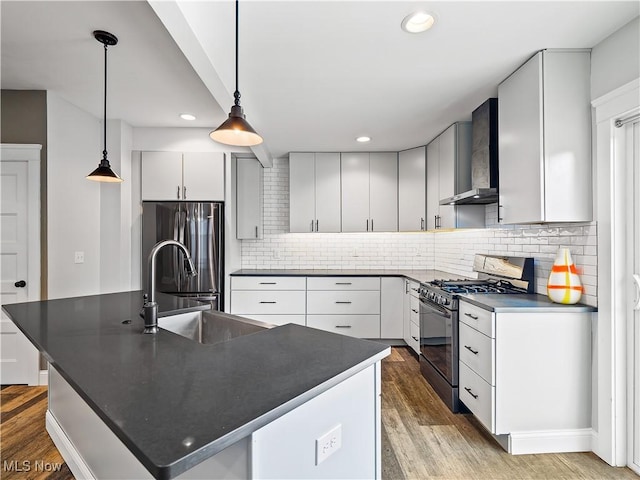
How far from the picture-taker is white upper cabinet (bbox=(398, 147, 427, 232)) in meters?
4.12

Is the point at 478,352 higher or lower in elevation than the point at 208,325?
lower

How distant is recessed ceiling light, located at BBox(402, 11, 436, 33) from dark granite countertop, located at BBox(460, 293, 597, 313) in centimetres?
168

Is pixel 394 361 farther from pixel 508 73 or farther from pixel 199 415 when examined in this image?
pixel 199 415

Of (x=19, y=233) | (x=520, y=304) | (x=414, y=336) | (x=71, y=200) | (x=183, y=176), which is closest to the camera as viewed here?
(x=520, y=304)

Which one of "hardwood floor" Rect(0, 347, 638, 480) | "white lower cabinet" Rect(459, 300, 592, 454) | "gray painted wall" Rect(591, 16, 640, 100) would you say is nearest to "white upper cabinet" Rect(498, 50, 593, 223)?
"gray painted wall" Rect(591, 16, 640, 100)

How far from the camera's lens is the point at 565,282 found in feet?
7.08

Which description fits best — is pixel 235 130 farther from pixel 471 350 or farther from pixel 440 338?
pixel 440 338

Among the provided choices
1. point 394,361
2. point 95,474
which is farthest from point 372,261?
point 95,474

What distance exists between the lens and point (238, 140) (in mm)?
1651

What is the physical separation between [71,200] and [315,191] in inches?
104

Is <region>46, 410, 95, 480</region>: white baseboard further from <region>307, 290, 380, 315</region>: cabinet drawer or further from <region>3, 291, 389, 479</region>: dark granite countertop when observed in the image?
<region>307, 290, 380, 315</region>: cabinet drawer

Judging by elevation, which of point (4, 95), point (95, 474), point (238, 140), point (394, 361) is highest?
point (4, 95)

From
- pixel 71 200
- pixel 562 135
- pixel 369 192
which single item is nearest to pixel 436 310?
pixel 562 135

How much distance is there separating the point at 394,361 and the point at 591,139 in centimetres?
269
